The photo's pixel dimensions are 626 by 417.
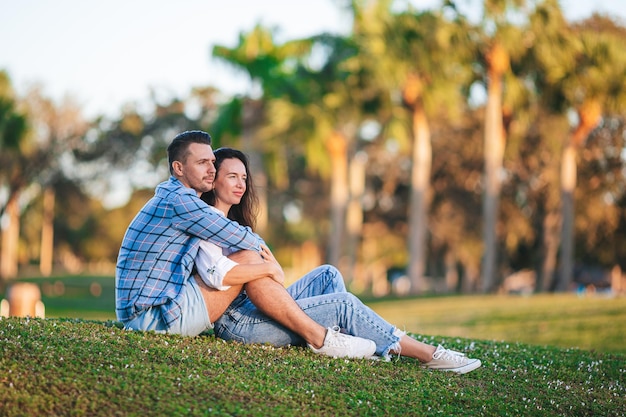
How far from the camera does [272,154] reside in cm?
3722

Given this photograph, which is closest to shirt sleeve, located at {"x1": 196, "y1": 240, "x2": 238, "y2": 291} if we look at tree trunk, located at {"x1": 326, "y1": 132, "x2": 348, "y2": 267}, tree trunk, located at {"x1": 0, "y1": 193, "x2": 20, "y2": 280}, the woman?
the woman

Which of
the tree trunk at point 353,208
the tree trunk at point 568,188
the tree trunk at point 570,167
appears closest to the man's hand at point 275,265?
the tree trunk at point 570,167

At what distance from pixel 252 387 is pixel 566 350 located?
4738 mm

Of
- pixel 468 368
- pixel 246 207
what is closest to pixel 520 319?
pixel 468 368

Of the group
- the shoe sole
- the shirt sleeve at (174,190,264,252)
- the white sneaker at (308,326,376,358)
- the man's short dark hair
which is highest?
the man's short dark hair

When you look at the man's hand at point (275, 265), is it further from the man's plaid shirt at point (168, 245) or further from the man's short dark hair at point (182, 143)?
the man's short dark hair at point (182, 143)

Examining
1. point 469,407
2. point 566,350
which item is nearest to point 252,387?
point 469,407

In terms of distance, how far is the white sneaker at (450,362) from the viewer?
6434mm

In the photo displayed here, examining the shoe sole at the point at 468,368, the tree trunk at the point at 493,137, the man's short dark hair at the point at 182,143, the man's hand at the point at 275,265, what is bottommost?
the shoe sole at the point at 468,368

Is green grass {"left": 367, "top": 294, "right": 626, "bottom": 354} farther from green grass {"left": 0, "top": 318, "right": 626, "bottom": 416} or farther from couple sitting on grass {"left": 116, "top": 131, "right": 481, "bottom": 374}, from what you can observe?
couple sitting on grass {"left": 116, "top": 131, "right": 481, "bottom": 374}

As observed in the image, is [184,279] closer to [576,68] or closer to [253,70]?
[576,68]

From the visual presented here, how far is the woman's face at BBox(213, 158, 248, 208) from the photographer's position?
661 centimetres

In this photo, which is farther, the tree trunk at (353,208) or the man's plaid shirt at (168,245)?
the tree trunk at (353,208)

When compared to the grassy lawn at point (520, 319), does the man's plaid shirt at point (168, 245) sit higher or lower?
higher
